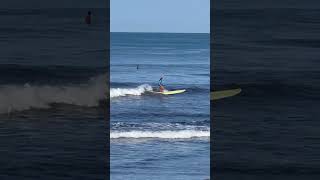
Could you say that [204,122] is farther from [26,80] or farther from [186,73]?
[26,80]

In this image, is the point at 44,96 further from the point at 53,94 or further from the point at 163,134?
the point at 163,134

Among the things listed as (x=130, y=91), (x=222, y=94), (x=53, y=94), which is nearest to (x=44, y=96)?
(x=53, y=94)

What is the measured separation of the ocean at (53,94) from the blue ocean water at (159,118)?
8.35 metres

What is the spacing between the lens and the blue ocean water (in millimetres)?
14609

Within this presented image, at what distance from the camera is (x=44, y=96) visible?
516cm

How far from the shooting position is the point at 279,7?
4.88 m

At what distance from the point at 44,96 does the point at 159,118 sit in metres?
13.6

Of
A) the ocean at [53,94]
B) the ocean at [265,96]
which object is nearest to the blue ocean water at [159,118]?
the ocean at [53,94]

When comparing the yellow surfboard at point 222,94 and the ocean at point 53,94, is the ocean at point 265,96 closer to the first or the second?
the yellow surfboard at point 222,94

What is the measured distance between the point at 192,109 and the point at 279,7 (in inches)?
557

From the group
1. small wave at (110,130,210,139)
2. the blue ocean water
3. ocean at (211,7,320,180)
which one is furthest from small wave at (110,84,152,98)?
ocean at (211,7,320,180)

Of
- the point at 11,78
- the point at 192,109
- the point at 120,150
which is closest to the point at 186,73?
the point at 192,109

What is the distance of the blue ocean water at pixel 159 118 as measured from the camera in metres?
14.6

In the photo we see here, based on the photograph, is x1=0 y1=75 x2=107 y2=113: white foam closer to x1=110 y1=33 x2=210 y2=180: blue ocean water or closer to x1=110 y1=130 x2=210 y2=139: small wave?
x1=110 y1=33 x2=210 y2=180: blue ocean water
